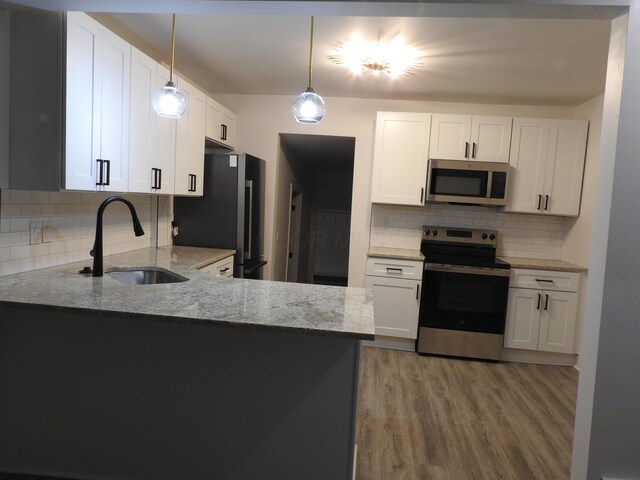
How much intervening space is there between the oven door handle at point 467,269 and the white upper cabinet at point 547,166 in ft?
2.13

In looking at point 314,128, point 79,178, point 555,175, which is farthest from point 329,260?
point 79,178

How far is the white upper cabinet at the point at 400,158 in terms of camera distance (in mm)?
3912

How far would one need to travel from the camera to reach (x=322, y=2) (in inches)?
62.6

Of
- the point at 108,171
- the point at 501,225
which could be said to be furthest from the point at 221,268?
the point at 501,225

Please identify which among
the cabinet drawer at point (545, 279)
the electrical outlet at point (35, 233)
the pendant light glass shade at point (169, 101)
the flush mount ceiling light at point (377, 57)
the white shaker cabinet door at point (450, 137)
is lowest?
the cabinet drawer at point (545, 279)

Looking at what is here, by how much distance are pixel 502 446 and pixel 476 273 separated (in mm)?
1663

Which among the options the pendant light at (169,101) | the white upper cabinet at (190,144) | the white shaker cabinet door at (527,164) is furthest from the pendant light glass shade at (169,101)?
the white shaker cabinet door at (527,164)

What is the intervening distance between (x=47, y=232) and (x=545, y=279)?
3.94 meters

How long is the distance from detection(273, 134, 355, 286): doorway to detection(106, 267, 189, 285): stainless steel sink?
193cm

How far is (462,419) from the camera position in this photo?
105 inches

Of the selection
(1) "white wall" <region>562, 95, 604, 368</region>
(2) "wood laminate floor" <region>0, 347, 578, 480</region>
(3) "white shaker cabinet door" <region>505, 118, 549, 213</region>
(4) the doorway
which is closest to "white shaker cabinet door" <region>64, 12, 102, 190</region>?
(2) "wood laminate floor" <region>0, 347, 578, 480</region>

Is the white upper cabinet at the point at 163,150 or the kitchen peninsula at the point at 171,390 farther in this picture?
the white upper cabinet at the point at 163,150

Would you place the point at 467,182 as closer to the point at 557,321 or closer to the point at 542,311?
the point at 542,311

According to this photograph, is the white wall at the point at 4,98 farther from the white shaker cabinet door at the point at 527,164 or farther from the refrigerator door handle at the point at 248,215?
the white shaker cabinet door at the point at 527,164
